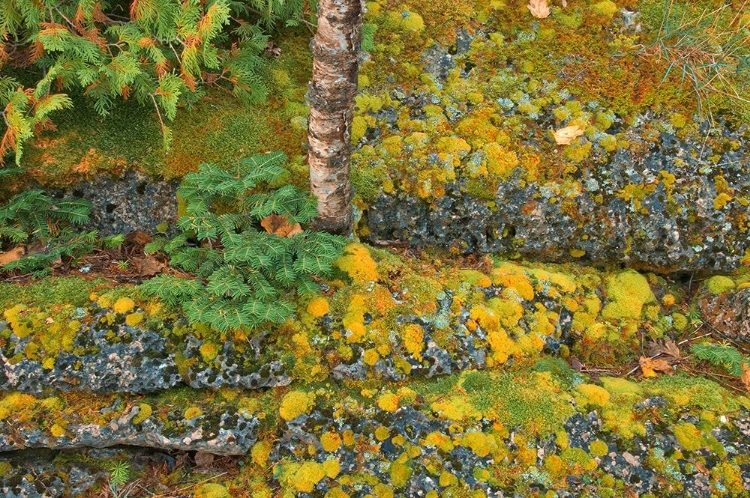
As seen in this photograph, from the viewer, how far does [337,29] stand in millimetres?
3934

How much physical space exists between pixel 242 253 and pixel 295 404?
4.17 feet

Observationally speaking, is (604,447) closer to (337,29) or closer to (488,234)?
(488,234)

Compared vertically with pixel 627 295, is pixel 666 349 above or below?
below

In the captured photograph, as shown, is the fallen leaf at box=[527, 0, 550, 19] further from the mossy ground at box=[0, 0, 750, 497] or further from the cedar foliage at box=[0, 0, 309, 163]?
the cedar foliage at box=[0, 0, 309, 163]

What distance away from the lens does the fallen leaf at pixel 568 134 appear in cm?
553

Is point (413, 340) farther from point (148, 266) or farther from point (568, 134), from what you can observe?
point (568, 134)

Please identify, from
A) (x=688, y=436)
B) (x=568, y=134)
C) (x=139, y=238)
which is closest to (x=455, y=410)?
(x=688, y=436)

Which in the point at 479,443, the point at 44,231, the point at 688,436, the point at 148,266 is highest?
the point at 44,231

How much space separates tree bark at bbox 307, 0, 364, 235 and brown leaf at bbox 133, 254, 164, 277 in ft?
4.96

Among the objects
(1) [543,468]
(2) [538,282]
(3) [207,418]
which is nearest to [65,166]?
(3) [207,418]

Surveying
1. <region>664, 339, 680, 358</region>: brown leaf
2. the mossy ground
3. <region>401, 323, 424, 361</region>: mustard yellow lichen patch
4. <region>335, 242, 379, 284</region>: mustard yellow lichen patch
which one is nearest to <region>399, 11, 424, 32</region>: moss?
the mossy ground

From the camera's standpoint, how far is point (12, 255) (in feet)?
15.8

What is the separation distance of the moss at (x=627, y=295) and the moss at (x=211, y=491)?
372 centimetres

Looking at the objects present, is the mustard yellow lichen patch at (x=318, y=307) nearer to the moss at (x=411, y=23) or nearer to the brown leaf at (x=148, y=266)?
the brown leaf at (x=148, y=266)
